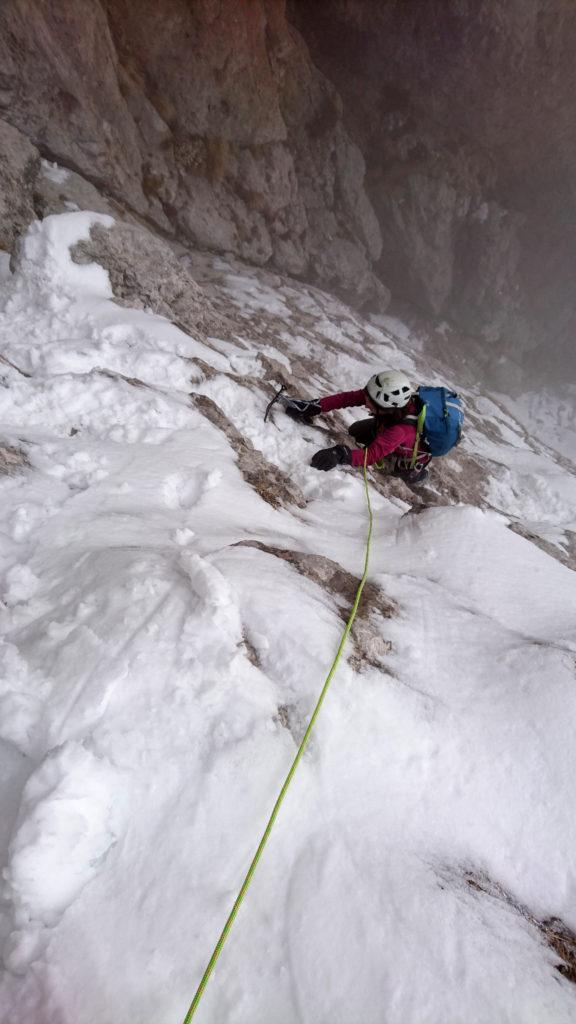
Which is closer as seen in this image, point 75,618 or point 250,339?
point 75,618

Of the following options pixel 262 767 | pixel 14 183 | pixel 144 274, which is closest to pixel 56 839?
pixel 262 767

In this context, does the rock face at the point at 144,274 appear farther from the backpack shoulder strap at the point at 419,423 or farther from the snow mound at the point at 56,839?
the snow mound at the point at 56,839

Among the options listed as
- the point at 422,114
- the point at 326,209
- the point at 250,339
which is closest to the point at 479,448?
the point at 250,339

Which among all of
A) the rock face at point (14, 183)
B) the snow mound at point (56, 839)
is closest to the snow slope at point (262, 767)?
the snow mound at point (56, 839)

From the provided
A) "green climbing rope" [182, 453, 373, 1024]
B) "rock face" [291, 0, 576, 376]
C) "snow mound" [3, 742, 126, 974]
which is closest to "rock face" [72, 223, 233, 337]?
"green climbing rope" [182, 453, 373, 1024]

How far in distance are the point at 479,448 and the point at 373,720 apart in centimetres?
1444

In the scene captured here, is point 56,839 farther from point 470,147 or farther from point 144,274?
point 470,147

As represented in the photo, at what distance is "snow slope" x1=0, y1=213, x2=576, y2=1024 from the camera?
6.30ft

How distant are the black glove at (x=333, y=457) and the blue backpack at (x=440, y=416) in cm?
109

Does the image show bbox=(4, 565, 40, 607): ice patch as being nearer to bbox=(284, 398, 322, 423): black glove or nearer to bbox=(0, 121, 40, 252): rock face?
bbox=(284, 398, 322, 423): black glove

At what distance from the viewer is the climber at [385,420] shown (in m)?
6.62

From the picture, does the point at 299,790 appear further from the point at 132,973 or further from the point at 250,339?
the point at 250,339

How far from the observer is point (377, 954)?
1.99 m

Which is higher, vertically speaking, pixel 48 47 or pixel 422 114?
pixel 422 114
